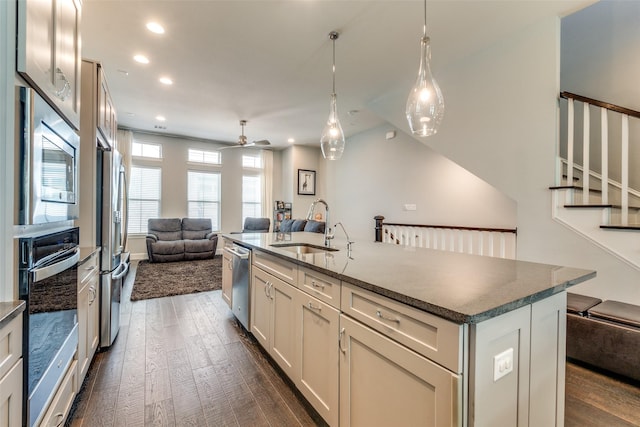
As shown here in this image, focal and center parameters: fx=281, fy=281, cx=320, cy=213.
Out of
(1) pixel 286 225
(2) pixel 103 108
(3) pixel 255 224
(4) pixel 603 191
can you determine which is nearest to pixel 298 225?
(1) pixel 286 225

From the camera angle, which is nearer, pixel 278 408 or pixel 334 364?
pixel 334 364

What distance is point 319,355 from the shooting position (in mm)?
1546

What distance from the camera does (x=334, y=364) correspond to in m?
1.41

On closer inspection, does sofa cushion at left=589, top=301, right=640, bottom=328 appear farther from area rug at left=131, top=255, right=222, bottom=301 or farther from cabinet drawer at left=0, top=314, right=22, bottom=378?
area rug at left=131, top=255, right=222, bottom=301

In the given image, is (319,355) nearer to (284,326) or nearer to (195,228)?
(284,326)

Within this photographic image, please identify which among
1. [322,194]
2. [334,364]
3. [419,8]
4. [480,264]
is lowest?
[334,364]

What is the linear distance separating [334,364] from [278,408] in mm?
642

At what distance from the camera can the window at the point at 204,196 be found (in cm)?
725

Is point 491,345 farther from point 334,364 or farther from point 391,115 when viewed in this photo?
point 391,115

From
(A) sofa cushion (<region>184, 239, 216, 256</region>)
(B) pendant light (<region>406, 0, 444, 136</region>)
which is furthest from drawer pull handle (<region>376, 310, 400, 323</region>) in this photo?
(A) sofa cushion (<region>184, 239, 216, 256</region>)

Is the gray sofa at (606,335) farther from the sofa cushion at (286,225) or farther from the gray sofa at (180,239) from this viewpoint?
the gray sofa at (180,239)

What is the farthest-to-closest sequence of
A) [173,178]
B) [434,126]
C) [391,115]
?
[173,178]
[391,115]
[434,126]

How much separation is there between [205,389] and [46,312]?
1131mm

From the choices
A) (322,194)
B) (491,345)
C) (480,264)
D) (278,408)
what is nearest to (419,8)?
(480,264)
